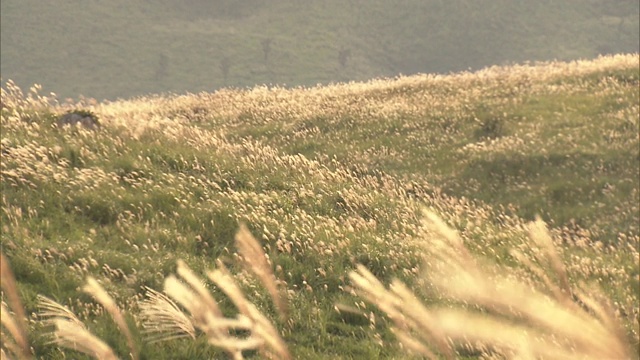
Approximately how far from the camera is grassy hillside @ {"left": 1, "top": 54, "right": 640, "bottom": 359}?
5.06 metres

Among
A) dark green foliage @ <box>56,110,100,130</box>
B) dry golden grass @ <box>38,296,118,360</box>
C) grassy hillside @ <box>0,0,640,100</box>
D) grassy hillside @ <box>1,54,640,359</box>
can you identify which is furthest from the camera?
grassy hillside @ <box>0,0,640,100</box>

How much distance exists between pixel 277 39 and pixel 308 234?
12188 centimetres

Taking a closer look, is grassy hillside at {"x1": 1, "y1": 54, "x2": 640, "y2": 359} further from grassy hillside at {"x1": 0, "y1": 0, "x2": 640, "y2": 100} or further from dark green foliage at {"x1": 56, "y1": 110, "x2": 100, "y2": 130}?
grassy hillside at {"x1": 0, "y1": 0, "x2": 640, "y2": 100}

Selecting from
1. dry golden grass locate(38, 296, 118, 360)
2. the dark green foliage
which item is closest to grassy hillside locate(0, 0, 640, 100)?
the dark green foliage

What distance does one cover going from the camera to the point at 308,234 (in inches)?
311

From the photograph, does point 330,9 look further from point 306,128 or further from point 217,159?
point 217,159

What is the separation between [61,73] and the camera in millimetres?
107875

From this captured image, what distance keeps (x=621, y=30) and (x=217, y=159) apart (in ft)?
409

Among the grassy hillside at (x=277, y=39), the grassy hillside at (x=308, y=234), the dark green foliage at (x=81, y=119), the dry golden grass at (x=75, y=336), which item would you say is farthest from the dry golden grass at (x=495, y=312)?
the grassy hillside at (x=277, y=39)

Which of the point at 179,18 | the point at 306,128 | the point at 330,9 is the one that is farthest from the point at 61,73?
the point at 306,128

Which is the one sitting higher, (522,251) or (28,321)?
(522,251)

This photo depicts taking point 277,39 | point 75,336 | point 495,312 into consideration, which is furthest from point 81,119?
point 277,39

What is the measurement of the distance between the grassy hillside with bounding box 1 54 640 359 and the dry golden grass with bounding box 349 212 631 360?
29 millimetres

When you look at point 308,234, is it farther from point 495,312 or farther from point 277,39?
point 277,39
